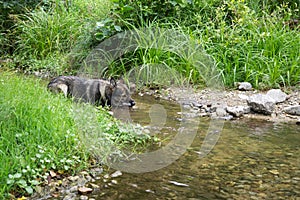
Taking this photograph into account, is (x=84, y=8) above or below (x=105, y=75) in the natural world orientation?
above

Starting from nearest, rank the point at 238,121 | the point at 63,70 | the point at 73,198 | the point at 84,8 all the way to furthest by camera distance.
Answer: the point at 73,198 → the point at 238,121 → the point at 63,70 → the point at 84,8

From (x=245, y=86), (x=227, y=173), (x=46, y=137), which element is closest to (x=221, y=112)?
(x=245, y=86)

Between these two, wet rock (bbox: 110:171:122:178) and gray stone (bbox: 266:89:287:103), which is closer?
wet rock (bbox: 110:171:122:178)

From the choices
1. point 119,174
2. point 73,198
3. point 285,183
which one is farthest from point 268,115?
point 73,198

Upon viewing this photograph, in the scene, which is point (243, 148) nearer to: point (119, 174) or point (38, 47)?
point (119, 174)

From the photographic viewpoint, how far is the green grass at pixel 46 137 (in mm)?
2893

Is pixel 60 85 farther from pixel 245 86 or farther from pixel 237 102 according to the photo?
pixel 245 86

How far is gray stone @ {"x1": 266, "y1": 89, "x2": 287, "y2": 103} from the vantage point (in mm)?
5715

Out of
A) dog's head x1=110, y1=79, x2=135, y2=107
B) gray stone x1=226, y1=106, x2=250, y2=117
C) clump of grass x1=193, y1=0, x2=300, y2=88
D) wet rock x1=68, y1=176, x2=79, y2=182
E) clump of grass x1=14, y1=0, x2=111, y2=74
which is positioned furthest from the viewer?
clump of grass x1=14, y1=0, x2=111, y2=74

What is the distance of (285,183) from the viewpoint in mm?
3227

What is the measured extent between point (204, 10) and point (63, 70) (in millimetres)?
2471

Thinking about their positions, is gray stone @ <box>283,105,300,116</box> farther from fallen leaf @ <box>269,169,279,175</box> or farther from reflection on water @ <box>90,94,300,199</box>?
fallen leaf @ <box>269,169,279,175</box>

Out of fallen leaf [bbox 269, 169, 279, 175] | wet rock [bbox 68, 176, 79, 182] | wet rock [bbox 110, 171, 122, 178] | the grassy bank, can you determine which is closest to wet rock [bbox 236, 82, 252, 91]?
the grassy bank

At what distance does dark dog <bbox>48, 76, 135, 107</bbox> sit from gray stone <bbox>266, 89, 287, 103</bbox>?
6.07 ft
